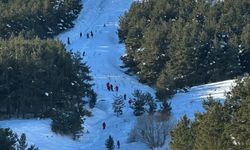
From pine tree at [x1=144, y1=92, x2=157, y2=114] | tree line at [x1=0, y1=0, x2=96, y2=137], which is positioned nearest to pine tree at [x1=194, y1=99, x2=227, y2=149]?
tree line at [x1=0, y1=0, x2=96, y2=137]

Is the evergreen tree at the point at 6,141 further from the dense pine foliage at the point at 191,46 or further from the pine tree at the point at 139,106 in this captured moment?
the dense pine foliage at the point at 191,46

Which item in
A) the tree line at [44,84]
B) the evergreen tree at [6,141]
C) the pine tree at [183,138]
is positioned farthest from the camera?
the tree line at [44,84]

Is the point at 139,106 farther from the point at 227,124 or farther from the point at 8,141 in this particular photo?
the point at 227,124

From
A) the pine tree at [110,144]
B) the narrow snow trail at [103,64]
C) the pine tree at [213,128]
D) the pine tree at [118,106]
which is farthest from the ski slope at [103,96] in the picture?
the pine tree at [213,128]

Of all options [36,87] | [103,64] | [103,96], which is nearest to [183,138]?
[36,87]

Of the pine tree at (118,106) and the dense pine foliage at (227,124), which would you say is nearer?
the dense pine foliage at (227,124)

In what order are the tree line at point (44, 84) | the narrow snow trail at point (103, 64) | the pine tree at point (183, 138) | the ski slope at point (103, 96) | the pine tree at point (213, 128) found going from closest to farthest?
the pine tree at point (213, 128), the pine tree at point (183, 138), the ski slope at point (103, 96), the tree line at point (44, 84), the narrow snow trail at point (103, 64)

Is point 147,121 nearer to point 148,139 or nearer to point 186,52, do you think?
point 148,139
